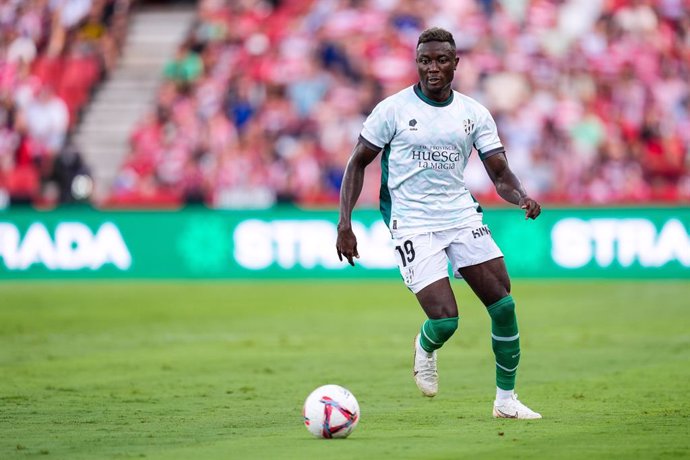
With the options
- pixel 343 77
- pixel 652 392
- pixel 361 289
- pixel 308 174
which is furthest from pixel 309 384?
pixel 343 77

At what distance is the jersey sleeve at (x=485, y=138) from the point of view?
31.6 feet

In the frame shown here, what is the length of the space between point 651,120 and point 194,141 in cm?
924

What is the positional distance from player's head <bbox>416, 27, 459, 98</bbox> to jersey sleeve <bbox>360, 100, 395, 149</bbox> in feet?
1.09

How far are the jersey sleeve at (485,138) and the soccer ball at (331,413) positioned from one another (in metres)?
2.23

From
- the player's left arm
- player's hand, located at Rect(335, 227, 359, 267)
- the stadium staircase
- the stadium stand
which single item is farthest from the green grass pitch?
the stadium staircase

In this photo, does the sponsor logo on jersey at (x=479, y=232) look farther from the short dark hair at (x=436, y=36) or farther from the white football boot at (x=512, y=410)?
the short dark hair at (x=436, y=36)

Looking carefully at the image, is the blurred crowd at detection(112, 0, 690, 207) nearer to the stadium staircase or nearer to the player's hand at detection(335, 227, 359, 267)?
the stadium staircase

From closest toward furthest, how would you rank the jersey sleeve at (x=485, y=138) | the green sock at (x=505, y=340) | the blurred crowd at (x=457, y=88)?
the green sock at (x=505, y=340), the jersey sleeve at (x=485, y=138), the blurred crowd at (x=457, y=88)

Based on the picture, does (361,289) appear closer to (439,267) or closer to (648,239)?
(648,239)

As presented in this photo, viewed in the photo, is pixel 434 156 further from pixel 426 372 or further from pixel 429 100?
pixel 426 372

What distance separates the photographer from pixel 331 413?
27.3 feet

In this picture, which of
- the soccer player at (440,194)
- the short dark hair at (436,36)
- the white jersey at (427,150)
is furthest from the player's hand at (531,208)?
the short dark hair at (436,36)

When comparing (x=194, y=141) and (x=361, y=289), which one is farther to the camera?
(x=194, y=141)

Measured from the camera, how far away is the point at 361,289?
23547 millimetres
